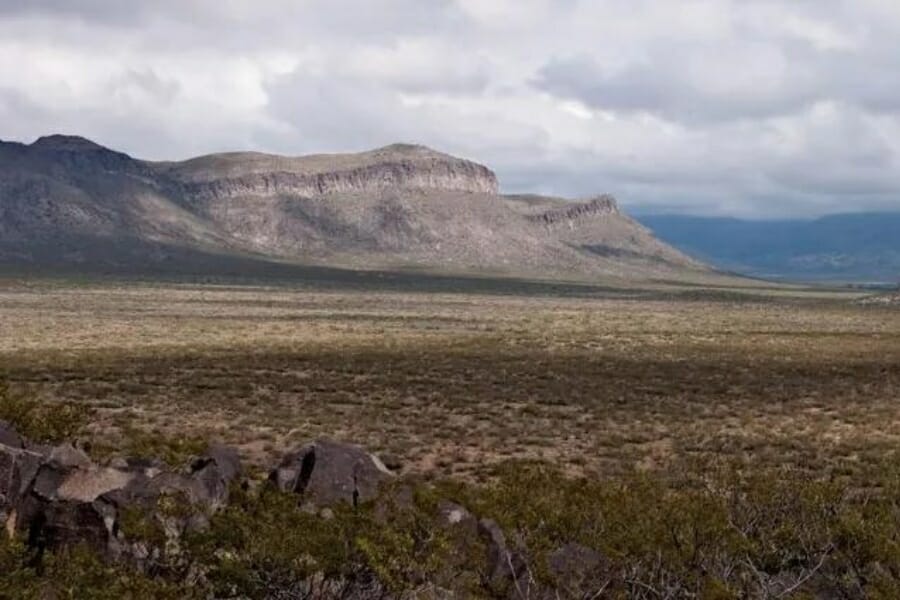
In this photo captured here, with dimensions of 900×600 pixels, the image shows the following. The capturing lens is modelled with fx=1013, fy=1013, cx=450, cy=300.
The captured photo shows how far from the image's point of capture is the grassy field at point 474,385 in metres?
25.3

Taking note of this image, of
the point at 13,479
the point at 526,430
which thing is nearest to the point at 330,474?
the point at 13,479

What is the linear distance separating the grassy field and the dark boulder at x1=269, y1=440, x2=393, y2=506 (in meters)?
4.33

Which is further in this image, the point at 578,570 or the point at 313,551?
the point at 578,570

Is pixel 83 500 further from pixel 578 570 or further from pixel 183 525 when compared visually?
pixel 578 570

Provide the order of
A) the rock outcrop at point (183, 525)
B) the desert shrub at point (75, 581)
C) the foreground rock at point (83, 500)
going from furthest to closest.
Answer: the foreground rock at point (83, 500), the rock outcrop at point (183, 525), the desert shrub at point (75, 581)

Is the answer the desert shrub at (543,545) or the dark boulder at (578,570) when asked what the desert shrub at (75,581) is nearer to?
the desert shrub at (543,545)

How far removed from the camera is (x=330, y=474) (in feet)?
50.8

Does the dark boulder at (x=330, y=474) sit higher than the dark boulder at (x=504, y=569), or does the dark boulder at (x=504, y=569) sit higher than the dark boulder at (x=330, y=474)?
the dark boulder at (x=330, y=474)

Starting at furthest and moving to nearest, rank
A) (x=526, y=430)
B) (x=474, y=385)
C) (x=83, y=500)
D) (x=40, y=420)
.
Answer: (x=474, y=385) → (x=526, y=430) → (x=40, y=420) → (x=83, y=500)

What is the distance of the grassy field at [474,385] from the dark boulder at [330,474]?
4334 mm

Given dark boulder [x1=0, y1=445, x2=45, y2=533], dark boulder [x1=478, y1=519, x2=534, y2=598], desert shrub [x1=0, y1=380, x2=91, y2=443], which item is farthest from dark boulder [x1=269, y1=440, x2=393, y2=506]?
desert shrub [x1=0, y1=380, x2=91, y2=443]

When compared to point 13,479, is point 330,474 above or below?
below

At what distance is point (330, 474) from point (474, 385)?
2244cm

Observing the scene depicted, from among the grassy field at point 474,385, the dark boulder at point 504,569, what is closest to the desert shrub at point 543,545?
the dark boulder at point 504,569
